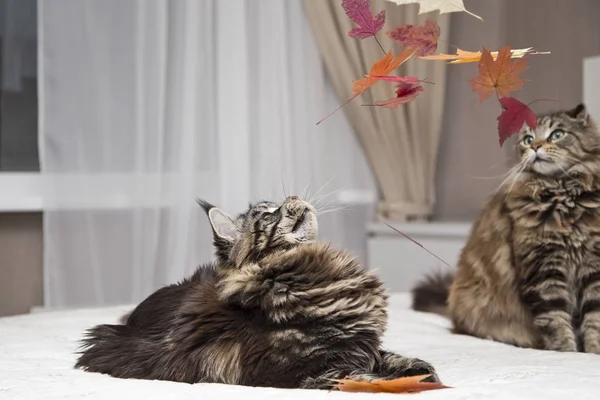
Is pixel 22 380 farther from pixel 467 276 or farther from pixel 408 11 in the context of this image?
pixel 408 11

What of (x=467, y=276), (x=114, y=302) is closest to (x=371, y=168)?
(x=114, y=302)

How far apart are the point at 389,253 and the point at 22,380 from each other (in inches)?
84.2

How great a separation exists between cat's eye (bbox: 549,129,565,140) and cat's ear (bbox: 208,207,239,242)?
2.74 ft

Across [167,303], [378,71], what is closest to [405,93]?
[378,71]

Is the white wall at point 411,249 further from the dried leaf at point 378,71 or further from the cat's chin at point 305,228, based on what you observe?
the dried leaf at point 378,71

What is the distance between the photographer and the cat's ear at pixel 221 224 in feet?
3.57

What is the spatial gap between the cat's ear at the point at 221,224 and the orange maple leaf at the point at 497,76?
0.60m

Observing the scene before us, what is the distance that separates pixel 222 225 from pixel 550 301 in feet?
2.61

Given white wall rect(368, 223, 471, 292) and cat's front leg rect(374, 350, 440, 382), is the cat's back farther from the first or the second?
white wall rect(368, 223, 471, 292)

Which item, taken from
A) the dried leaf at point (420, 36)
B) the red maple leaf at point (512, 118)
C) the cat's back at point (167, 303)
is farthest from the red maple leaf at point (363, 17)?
the cat's back at point (167, 303)

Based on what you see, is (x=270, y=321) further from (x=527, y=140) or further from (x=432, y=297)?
(x=432, y=297)

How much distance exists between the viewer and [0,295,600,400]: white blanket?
0.88m

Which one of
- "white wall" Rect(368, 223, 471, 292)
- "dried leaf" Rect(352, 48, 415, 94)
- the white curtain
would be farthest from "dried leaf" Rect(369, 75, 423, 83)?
"white wall" Rect(368, 223, 471, 292)

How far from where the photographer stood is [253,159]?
9.23 feet
